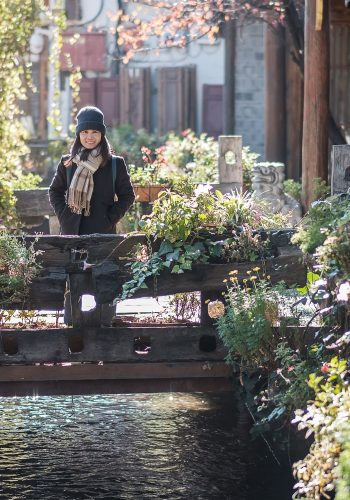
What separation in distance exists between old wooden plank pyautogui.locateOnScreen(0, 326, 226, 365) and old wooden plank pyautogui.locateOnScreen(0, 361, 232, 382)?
4cm

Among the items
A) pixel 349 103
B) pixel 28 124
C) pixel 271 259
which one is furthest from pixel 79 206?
pixel 28 124

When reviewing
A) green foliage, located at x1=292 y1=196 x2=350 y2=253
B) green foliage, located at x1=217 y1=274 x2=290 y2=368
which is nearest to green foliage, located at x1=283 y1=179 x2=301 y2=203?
green foliage, located at x1=217 y1=274 x2=290 y2=368

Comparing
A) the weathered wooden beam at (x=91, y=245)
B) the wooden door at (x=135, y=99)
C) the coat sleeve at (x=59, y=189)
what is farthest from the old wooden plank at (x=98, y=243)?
the wooden door at (x=135, y=99)

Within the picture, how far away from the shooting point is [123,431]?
8.58 metres

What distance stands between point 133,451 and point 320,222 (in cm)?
231

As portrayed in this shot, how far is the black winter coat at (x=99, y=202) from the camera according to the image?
27.4ft

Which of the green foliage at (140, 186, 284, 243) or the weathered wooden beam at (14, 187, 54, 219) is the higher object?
the green foliage at (140, 186, 284, 243)

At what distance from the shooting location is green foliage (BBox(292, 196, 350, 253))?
6344 millimetres

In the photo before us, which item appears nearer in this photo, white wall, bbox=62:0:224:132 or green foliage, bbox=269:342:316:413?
green foliage, bbox=269:342:316:413

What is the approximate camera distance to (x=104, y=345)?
7598 mm

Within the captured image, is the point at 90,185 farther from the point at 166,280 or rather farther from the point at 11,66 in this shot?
the point at 11,66

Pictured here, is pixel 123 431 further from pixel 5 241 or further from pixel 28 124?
pixel 28 124

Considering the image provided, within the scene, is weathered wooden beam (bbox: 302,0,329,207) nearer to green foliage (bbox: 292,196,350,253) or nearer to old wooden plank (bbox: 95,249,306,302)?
old wooden plank (bbox: 95,249,306,302)

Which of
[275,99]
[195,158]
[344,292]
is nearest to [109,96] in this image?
[275,99]
